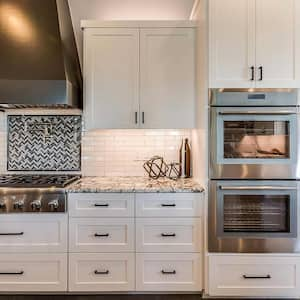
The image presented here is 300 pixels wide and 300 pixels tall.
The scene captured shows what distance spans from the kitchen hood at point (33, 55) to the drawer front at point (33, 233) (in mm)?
912

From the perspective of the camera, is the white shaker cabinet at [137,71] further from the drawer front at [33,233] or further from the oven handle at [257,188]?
the drawer front at [33,233]

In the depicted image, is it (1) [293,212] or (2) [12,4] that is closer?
(1) [293,212]

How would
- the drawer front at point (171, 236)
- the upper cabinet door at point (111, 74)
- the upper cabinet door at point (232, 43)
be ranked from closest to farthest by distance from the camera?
the upper cabinet door at point (232, 43)
the drawer front at point (171, 236)
the upper cabinet door at point (111, 74)

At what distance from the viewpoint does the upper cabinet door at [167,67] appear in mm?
2725

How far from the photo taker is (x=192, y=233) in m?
2.41

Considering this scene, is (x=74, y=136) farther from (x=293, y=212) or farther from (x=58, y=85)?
(x=293, y=212)

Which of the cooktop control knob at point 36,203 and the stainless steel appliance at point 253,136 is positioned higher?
the stainless steel appliance at point 253,136

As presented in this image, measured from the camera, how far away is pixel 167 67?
2727 mm

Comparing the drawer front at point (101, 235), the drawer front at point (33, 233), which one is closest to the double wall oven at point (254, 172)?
the drawer front at point (101, 235)

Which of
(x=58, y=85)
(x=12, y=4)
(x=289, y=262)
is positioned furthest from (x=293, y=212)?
(x=12, y=4)

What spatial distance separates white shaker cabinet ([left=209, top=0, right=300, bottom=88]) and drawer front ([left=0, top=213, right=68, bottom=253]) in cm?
163

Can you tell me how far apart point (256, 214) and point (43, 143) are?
7.02 ft

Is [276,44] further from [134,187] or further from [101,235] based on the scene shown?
[101,235]

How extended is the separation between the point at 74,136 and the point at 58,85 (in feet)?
2.60
